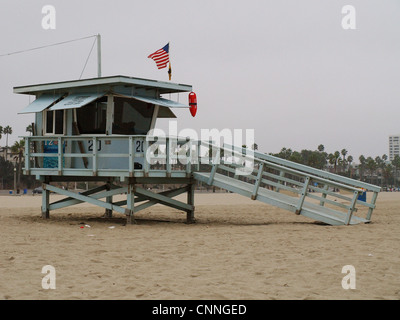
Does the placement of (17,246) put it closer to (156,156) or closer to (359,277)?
(156,156)

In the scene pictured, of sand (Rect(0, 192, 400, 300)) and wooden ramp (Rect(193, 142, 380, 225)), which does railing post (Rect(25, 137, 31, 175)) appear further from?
wooden ramp (Rect(193, 142, 380, 225))

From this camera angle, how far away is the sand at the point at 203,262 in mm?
6234

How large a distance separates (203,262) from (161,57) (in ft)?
31.4

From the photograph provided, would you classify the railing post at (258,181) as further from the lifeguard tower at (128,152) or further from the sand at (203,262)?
the sand at (203,262)

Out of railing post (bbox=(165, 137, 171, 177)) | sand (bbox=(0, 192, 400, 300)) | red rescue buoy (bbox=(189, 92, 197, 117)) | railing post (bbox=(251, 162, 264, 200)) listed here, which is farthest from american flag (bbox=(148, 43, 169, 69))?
sand (bbox=(0, 192, 400, 300))

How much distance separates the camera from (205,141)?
45.9ft

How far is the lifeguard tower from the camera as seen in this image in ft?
44.0

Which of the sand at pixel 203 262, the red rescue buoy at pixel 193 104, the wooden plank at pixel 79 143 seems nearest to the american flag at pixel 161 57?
the red rescue buoy at pixel 193 104

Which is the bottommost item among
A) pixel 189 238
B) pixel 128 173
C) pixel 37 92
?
pixel 189 238

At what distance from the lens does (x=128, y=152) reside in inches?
561

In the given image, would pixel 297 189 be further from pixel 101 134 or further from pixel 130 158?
pixel 101 134
